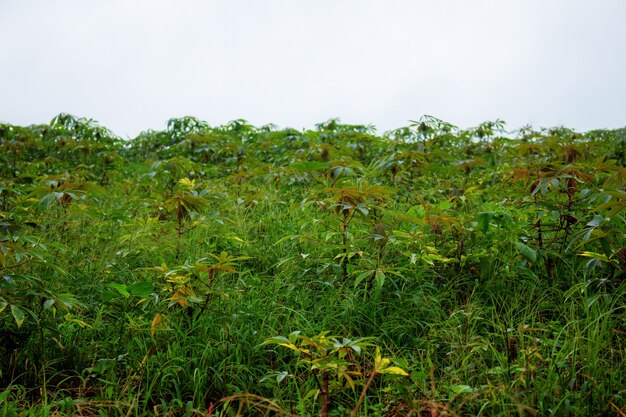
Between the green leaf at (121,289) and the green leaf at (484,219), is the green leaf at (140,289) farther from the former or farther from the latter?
the green leaf at (484,219)

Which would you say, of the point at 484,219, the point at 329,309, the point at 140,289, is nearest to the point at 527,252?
the point at 484,219

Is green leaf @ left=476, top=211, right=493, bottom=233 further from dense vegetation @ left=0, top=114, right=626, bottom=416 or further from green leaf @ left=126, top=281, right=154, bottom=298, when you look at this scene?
green leaf @ left=126, top=281, right=154, bottom=298

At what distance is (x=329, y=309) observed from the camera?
2328 mm

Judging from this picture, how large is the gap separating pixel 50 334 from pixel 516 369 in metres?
1.89

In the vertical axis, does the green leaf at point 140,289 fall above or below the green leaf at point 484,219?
below

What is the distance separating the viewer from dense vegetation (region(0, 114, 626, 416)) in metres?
1.74

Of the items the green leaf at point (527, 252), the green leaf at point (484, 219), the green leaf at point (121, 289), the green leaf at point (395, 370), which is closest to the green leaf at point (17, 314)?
the green leaf at point (121, 289)

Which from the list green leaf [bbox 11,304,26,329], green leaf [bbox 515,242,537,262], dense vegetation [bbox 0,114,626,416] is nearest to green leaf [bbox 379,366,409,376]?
dense vegetation [bbox 0,114,626,416]

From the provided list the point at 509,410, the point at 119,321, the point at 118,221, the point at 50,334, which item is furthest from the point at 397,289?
the point at 118,221

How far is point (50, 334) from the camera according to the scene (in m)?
2.12

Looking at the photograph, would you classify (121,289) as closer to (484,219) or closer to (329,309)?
(329,309)

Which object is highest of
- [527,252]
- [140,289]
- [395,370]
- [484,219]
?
[484,219]

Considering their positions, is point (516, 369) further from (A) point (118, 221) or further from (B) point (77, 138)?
(B) point (77, 138)

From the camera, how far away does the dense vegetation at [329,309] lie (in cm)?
174
